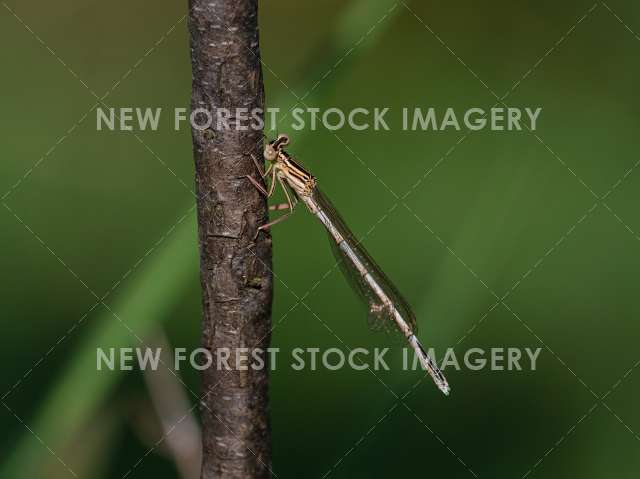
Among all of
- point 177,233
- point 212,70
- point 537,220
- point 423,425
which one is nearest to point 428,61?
point 537,220

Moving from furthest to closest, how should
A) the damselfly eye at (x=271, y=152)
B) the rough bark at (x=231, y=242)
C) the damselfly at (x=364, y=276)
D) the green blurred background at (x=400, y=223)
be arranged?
1. the green blurred background at (x=400, y=223)
2. the damselfly at (x=364, y=276)
3. the damselfly eye at (x=271, y=152)
4. the rough bark at (x=231, y=242)

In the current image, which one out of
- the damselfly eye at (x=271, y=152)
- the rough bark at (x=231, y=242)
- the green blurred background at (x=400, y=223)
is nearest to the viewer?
the rough bark at (x=231, y=242)

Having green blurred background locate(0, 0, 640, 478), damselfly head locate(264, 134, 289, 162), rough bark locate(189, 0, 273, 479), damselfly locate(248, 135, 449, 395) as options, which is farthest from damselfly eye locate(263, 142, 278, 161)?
green blurred background locate(0, 0, 640, 478)

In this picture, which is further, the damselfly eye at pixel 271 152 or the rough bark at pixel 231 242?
the damselfly eye at pixel 271 152

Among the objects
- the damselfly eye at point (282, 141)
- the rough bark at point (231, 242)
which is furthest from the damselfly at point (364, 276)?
the rough bark at point (231, 242)

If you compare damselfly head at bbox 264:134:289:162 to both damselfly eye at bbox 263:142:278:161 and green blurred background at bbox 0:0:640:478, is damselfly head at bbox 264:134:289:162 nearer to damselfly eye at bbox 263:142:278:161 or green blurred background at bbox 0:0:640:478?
damselfly eye at bbox 263:142:278:161

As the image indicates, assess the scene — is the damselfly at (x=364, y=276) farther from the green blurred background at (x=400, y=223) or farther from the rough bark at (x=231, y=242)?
the rough bark at (x=231, y=242)
